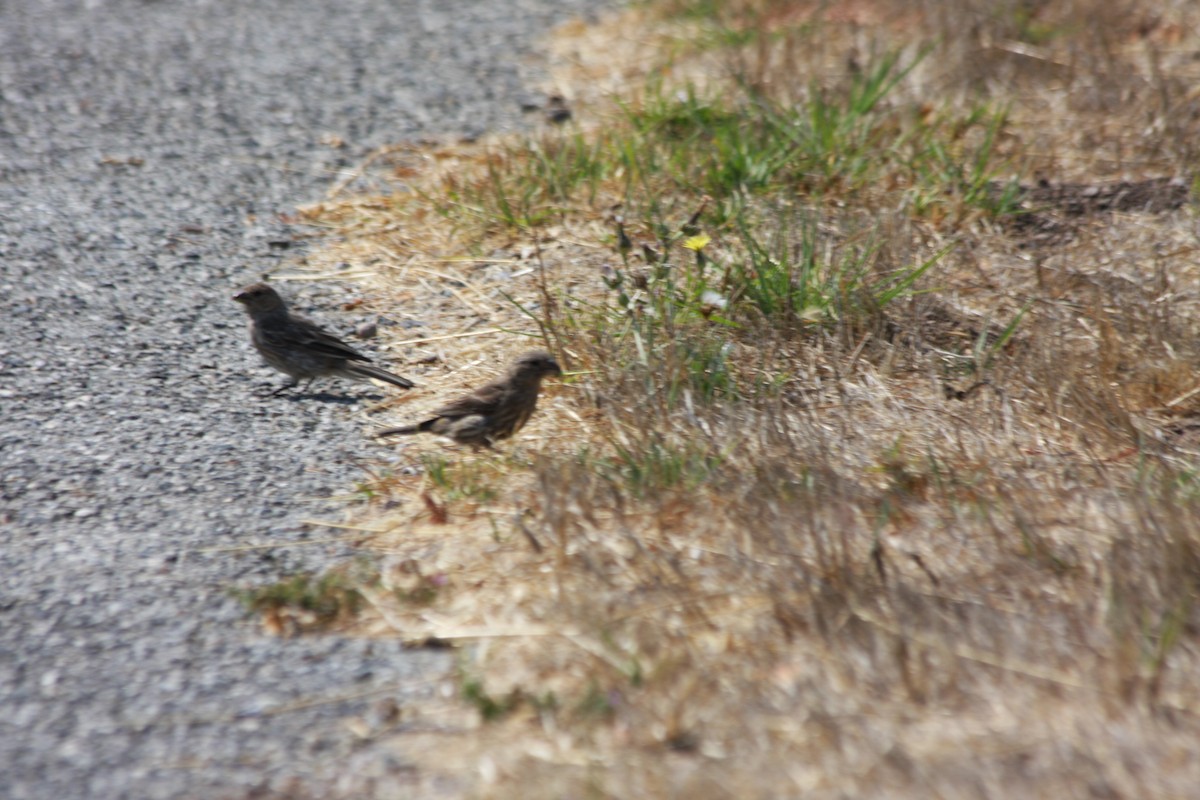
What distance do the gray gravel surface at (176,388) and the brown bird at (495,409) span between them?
0.42 meters

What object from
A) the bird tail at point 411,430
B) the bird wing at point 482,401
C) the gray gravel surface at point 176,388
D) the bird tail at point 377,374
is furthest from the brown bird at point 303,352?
the bird wing at point 482,401

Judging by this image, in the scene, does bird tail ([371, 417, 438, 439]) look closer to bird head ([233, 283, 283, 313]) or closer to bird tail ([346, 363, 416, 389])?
bird tail ([346, 363, 416, 389])

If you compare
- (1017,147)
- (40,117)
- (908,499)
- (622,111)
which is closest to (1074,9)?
(1017,147)

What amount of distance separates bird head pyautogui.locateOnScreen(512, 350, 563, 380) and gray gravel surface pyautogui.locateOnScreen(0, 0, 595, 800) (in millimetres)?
760

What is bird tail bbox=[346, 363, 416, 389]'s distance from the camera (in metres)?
6.15

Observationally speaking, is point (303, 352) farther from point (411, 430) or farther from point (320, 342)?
point (411, 430)

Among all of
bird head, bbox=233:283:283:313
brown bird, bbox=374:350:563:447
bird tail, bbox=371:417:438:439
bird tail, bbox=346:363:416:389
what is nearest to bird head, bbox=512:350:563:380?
brown bird, bbox=374:350:563:447

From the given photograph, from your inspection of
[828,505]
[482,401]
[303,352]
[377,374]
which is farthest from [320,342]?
[828,505]

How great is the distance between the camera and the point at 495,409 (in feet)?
18.1

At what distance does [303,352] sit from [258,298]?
2.18 feet

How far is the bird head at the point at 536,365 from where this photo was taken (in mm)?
5652

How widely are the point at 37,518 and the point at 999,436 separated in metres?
3.62

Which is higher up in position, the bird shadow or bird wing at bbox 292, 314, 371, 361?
bird wing at bbox 292, 314, 371, 361

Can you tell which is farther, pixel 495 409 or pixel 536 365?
pixel 536 365
